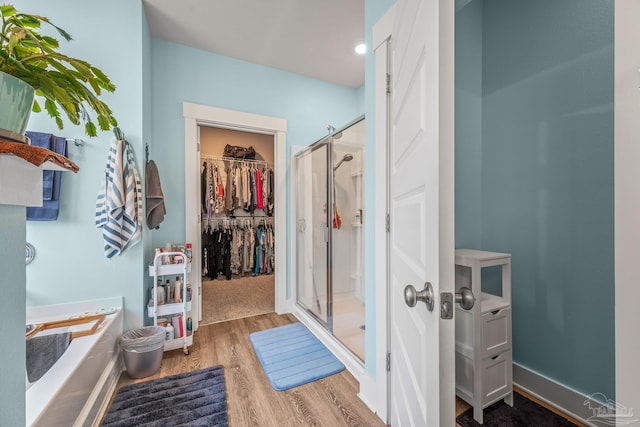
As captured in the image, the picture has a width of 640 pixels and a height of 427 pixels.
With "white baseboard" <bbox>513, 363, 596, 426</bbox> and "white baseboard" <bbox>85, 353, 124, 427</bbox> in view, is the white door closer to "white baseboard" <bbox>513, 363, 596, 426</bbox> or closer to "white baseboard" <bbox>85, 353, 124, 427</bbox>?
"white baseboard" <bbox>513, 363, 596, 426</bbox>

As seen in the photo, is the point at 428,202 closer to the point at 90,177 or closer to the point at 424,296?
the point at 424,296

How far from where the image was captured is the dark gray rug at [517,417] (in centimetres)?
137

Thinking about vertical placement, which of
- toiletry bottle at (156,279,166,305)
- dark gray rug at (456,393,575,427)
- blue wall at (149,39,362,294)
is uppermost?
blue wall at (149,39,362,294)

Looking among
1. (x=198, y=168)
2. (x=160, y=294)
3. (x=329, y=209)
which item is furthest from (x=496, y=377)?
(x=198, y=168)

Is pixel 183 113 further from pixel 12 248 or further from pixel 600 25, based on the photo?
pixel 600 25

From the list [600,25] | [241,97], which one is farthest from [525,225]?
[241,97]

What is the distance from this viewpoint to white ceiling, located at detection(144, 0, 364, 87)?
2.02 meters

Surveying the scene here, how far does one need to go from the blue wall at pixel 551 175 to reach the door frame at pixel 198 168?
1774mm

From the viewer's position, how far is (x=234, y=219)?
14.1 ft

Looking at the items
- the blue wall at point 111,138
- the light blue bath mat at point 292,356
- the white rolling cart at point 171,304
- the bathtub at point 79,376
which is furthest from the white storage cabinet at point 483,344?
the blue wall at point 111,138

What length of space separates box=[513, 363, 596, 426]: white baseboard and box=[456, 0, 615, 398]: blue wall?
0.04 meters

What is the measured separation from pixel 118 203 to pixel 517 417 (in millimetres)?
2728

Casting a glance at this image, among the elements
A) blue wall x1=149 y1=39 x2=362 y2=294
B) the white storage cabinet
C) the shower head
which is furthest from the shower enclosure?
the white storage cabinet
